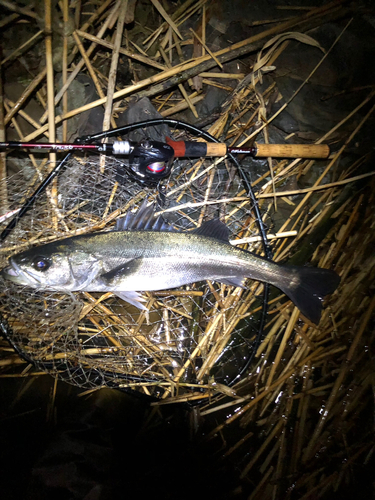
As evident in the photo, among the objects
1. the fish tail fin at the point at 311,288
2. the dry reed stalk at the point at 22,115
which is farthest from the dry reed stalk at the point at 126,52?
the fish tail fin at the point at 311,288

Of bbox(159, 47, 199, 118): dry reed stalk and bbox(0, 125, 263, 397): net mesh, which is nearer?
bbox(0, 125, 263, 397): net mesh

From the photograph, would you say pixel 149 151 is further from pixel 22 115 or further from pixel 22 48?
pixel 22 48

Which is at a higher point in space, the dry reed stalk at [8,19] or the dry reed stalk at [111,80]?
the dry reed stalk at [8,19]

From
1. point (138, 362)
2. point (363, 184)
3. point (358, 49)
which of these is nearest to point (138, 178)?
point (138, 362)

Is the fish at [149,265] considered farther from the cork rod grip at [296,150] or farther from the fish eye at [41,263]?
the cork rod grip at [296,150]

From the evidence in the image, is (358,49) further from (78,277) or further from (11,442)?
(11,442)

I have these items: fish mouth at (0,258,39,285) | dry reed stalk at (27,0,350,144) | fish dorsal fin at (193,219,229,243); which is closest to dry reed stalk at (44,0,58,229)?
dry reed stalk at (27,0,350,144)

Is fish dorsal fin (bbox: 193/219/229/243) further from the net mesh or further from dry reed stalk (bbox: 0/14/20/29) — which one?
dry reed stalk (bbox: 0/14/20/29)
